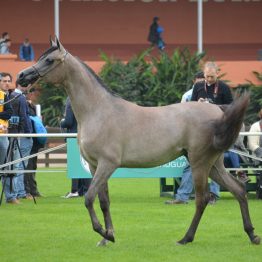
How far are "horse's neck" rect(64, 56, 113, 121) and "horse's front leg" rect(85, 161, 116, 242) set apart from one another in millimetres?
747

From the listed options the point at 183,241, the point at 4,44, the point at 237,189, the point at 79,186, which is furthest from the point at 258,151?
the point at 4,44

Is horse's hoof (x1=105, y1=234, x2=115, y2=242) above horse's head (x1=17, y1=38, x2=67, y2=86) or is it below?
below

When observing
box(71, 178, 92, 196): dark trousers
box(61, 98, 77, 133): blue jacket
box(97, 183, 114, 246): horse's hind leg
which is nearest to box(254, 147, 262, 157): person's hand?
box(71, 178, 92, 196): dark trousers

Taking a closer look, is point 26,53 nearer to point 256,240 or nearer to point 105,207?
point 105,207

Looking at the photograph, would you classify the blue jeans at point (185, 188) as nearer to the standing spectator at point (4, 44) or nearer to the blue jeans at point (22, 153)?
the blue jeans at point (22, 153)

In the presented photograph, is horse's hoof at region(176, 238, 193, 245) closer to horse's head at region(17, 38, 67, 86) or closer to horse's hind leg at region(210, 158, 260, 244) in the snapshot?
horse's hind leg at region(210, 158, 260, 244)

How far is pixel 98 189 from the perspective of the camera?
12.1 meters

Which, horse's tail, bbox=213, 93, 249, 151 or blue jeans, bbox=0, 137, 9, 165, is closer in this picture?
horse's tail, bbox=213, 93, 249, 151

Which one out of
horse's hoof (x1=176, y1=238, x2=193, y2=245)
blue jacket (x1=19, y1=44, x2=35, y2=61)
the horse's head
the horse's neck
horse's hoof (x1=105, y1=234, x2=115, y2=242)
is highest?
the horse's head

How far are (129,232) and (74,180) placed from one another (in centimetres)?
571

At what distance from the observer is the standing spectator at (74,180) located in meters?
18.8

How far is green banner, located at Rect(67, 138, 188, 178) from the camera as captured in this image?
1817 centimetres

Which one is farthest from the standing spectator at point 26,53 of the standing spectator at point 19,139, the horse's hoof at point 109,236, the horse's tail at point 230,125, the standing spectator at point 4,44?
the horse's hoof at point 109,236

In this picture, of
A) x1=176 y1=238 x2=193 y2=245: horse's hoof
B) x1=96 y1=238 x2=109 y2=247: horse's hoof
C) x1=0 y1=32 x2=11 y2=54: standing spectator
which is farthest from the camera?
x1=0 y1=32 x2=11 y2=54: standing spectator
